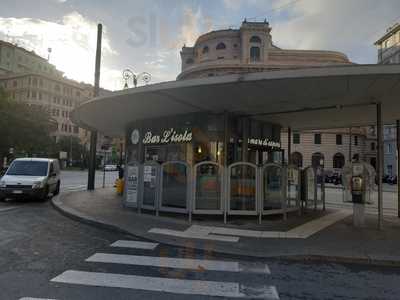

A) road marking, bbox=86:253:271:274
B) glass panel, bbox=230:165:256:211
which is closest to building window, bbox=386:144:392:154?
glass panel, bbox=230:165:256:211

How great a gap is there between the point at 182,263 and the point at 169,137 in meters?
7.63

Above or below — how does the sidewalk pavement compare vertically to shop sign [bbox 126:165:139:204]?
below

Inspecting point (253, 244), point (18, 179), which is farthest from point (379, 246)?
point (18, 179)

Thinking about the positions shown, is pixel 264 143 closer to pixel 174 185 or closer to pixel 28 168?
pixel 174 185

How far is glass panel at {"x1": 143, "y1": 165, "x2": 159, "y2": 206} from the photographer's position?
10.4m

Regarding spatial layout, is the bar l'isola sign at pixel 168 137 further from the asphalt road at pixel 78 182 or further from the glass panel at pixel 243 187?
the asphalt road at pixel 78 182

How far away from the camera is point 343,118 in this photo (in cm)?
1280

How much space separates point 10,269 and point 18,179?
368 inches

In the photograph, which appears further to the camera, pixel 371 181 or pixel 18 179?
pixel 18 179

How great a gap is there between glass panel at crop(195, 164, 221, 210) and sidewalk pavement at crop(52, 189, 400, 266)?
522 mm

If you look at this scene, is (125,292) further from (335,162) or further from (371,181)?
(335,162)

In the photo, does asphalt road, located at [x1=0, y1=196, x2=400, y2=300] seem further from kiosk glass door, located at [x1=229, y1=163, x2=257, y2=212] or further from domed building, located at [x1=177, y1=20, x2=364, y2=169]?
domed building, located at [x1=177, y1=20, x2=364, y2=169]

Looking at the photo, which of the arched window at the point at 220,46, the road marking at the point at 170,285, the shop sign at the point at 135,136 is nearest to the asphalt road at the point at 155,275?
the road marking at the point at 170,285

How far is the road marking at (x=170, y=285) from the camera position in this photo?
4.48m
